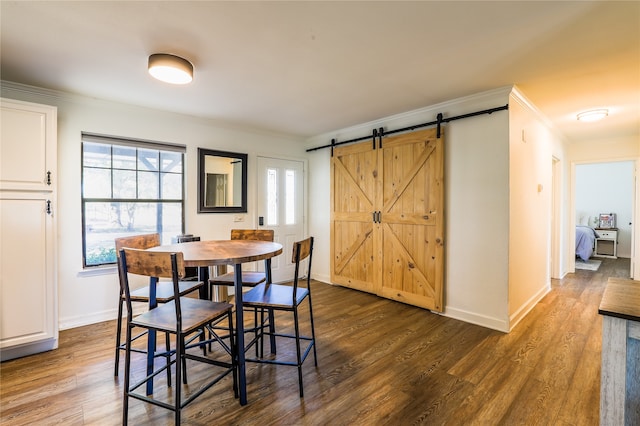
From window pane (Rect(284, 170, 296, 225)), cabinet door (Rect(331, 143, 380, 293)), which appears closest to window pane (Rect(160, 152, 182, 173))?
window pane (Rect(284, 170, 296, 225))

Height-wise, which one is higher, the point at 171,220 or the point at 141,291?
the point at 171,220

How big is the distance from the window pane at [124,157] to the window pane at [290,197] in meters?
2.24

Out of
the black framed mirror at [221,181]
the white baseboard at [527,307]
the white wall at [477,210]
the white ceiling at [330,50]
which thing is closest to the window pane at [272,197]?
the black framed mirror at [221,181]

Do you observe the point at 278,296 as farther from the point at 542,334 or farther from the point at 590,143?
the point at 590,143

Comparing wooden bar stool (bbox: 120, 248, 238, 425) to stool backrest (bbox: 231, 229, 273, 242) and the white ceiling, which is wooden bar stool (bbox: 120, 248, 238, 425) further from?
the white ceiling

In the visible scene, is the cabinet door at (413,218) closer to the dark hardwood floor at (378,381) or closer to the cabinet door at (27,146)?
the dark hardwood floor at (378,381)

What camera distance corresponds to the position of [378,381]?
218cm

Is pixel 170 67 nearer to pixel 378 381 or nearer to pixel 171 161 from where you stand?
pixel 171 161

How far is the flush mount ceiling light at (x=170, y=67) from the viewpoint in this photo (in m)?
2.24

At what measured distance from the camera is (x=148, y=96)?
3191 mm

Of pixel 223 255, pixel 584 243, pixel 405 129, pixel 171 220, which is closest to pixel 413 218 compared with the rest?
pixel 405 129

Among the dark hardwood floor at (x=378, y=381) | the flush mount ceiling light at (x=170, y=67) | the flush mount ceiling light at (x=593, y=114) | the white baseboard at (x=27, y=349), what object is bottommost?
the dark hardwood floor at (x=378, y=381)

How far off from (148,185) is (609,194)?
10.1 m

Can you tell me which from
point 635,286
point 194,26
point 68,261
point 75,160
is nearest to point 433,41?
point 194,26
